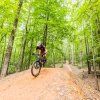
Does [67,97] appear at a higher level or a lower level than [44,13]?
lower

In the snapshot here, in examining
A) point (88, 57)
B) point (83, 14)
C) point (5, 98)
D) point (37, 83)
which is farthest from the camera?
point (88, 57)

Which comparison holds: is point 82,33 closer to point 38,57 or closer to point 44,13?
point 44,13

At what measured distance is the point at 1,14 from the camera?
44.3 feet

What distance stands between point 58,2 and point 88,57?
7.56 metres

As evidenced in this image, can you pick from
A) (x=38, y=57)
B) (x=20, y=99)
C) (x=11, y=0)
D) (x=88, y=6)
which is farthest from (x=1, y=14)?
(x=20, y=99)

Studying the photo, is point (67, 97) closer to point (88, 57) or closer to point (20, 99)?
point (20, 99)

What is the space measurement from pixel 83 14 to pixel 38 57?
8.16m

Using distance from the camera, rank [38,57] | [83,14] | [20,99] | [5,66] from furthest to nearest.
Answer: [83,14] < [5,66] < [38,57] < [20,99]

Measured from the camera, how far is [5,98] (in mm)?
6883

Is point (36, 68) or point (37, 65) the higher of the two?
point (37, 65)

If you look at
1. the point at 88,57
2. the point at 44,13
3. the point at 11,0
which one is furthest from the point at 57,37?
the point at 11,0

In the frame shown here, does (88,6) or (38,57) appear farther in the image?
(88,6)

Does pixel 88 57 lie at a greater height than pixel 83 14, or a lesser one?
lesser

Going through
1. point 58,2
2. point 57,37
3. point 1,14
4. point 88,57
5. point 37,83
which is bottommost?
point 37,83
